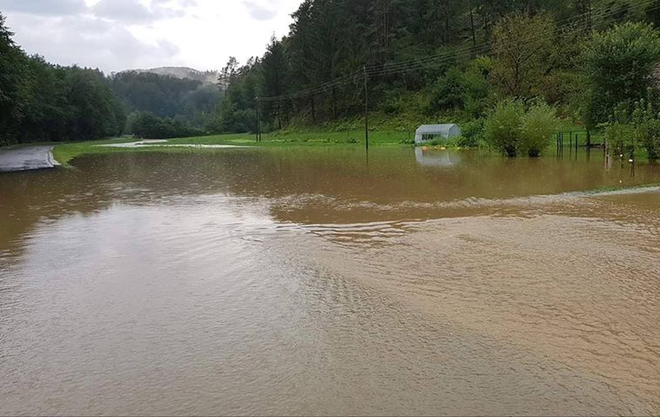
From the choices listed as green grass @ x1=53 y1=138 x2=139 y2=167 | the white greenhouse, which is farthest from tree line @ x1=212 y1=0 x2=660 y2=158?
green grass @ x1=53 y1=138 x2=139 y2=167

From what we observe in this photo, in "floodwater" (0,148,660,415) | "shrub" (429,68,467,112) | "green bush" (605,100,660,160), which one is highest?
"shrub" (429,68,467,112)

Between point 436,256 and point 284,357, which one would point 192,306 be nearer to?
point 284,357

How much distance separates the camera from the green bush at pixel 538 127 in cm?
3002

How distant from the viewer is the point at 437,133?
163ft

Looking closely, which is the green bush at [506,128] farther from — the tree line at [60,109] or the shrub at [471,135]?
the tree line at [60,109]

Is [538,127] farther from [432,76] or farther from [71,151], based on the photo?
[71,151]

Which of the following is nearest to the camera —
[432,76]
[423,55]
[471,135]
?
[471,135]

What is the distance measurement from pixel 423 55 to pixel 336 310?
230ft

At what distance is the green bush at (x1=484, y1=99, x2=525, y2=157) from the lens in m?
30.8

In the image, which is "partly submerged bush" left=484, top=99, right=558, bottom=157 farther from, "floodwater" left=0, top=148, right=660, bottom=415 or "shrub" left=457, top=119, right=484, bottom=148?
"floodwater" left=0, top=148, right=660, bottom=415

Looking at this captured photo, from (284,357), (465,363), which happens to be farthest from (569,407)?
(284,357)

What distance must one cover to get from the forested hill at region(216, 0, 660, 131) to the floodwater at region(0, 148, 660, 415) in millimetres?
39002

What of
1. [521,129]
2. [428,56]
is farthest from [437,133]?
[428,56]

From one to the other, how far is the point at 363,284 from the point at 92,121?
320 ft
